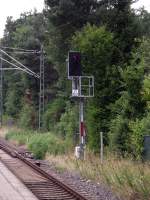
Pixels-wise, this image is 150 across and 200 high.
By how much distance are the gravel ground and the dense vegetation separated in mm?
2385

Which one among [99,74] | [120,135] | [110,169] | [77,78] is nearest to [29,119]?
[99,74]

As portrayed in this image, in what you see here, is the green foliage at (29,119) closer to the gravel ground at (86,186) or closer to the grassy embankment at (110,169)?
the grassy embankment at (110,169)

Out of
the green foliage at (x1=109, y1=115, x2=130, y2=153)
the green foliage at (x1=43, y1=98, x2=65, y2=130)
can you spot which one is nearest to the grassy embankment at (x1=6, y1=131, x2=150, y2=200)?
the green foliage at (x1=109, y1=115, x2=130, y2=153)

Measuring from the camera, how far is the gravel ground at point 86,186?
1686cm

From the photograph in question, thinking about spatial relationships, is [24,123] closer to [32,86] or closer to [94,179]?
[32,86]

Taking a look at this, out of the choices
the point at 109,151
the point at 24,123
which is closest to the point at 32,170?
the point at 109,151

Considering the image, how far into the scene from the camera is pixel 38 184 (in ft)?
65.4

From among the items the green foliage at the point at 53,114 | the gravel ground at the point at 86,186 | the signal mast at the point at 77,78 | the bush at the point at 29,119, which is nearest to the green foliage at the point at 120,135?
the signal mast at the point at 77,78

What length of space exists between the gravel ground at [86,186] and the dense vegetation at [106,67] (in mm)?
2385

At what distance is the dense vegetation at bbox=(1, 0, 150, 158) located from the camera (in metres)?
25.8

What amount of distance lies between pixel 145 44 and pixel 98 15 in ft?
49.7

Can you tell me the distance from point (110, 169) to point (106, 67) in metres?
12.4

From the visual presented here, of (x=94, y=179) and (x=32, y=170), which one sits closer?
(x=94, y=179)

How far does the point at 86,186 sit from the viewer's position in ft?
62.7
